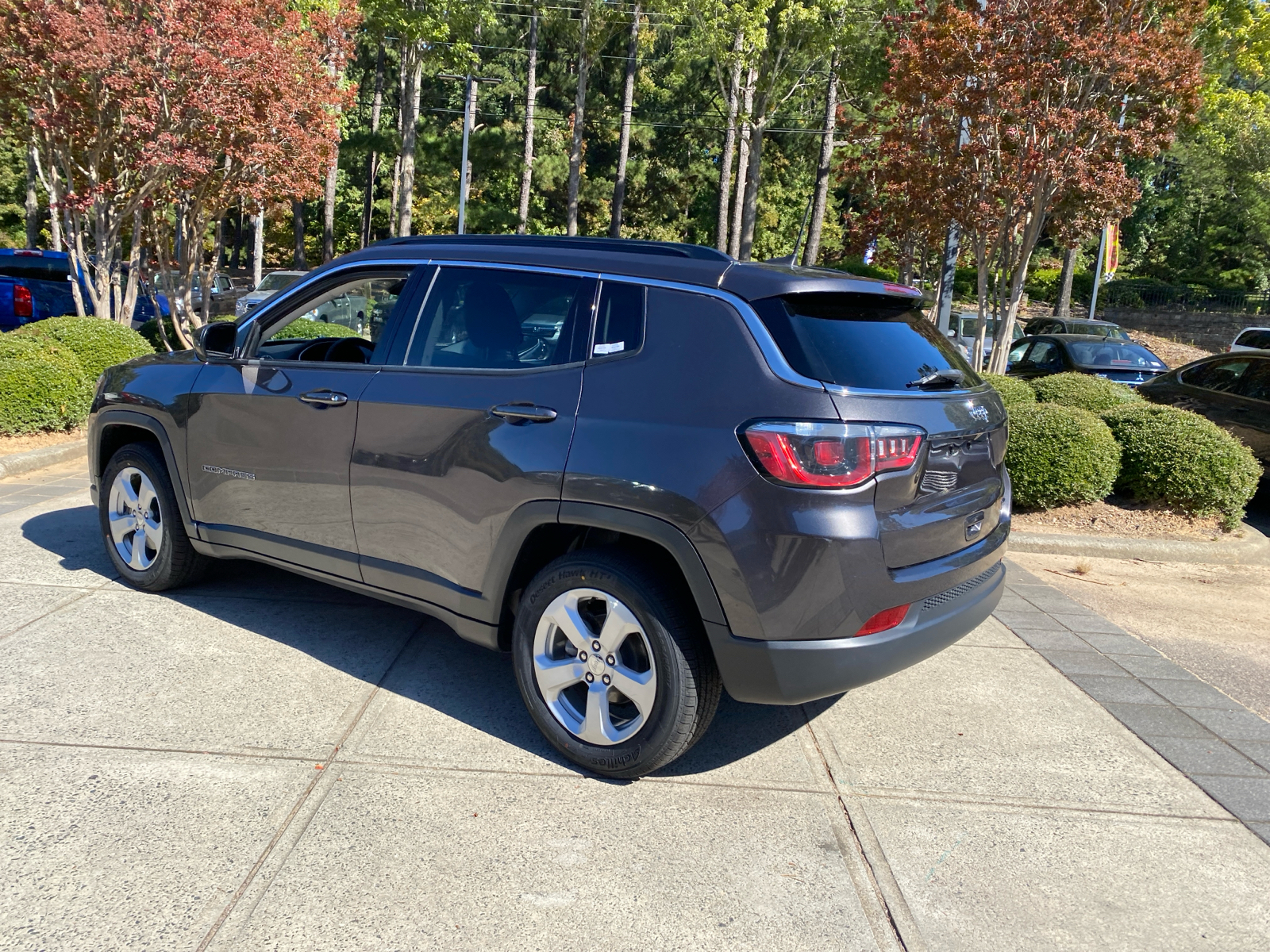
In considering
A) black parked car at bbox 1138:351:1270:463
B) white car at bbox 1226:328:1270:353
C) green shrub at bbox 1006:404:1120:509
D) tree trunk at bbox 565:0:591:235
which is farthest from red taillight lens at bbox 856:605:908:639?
tree trunk at bbox 565:0:591:235

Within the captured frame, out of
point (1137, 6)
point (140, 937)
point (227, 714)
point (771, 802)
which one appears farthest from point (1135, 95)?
point (140, 937)

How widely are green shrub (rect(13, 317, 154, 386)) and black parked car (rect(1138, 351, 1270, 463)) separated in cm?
1049

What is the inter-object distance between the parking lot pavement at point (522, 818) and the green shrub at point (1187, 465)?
13.1 ft

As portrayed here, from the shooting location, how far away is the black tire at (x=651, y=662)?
127 inches

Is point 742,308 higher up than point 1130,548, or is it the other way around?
point 742,308

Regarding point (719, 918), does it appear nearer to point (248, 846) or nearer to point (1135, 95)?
point (248, 846)

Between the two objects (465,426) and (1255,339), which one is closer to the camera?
(465,426)

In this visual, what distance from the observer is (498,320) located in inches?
148

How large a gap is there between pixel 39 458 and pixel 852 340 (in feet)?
24.1

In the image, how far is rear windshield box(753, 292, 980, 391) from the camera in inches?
124

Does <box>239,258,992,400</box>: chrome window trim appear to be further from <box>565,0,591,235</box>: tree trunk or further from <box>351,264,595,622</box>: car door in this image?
<box>565,0,591,235</box>: tree trunk

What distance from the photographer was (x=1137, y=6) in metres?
10.6

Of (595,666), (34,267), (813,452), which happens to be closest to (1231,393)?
(813,452)

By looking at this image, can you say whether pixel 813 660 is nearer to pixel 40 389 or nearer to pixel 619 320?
pixel 619 320
